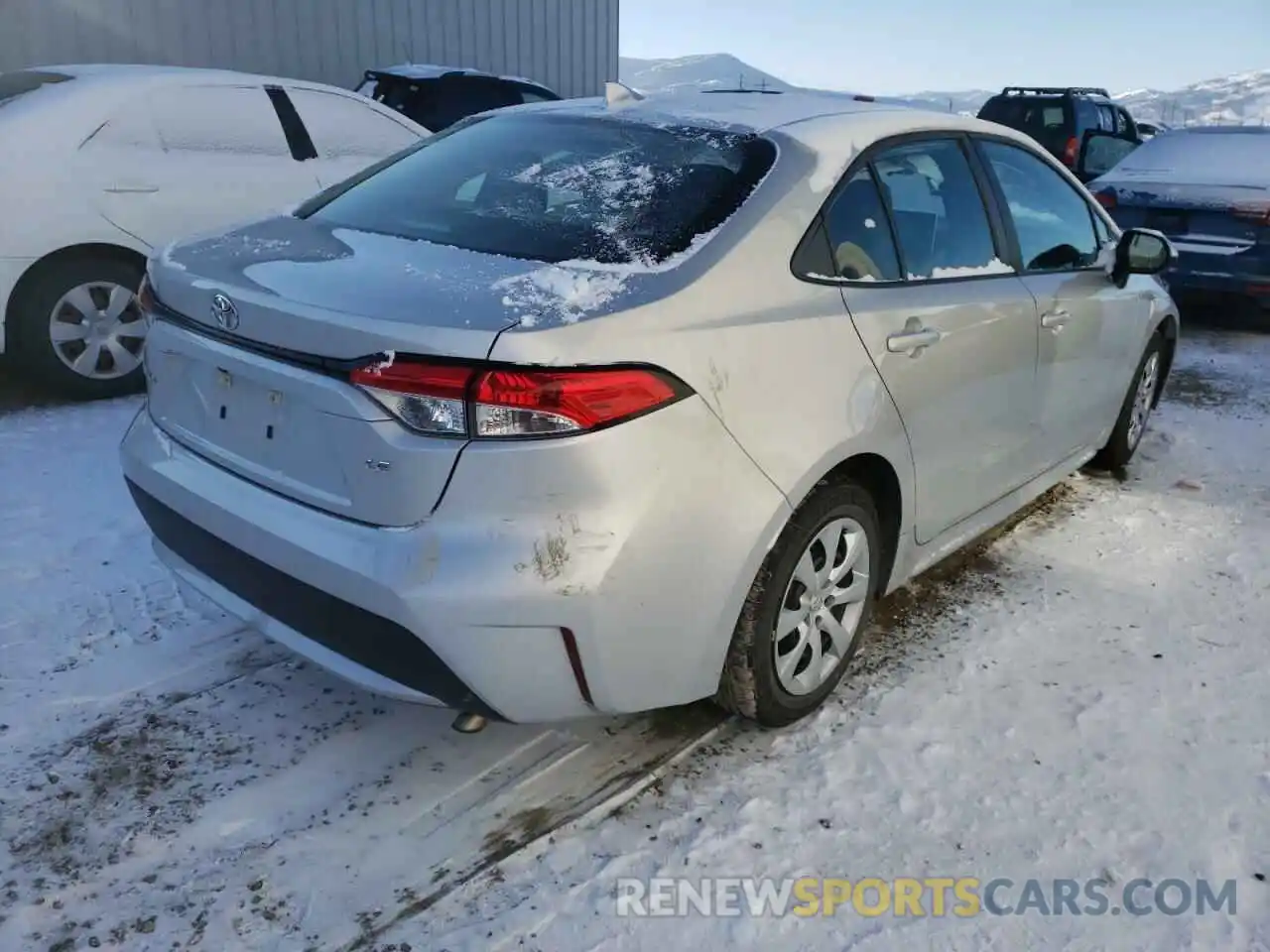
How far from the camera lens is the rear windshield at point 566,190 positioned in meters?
2.45

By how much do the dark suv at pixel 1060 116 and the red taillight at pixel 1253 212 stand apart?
5097 mm

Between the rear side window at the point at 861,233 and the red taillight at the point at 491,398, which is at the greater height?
the rear side window at the point at 861,233

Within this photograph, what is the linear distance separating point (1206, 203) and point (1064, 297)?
4691 millimetres

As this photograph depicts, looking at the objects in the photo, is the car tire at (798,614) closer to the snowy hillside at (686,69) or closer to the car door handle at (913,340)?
the car door handle at (913,340)

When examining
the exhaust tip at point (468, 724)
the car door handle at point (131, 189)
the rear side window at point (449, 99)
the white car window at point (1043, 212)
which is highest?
the rear side window at point (449, 99)

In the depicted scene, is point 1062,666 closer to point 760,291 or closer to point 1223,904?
point 1223,904

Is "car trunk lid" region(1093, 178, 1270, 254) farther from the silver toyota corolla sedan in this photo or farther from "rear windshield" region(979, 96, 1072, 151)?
"rear windshield" region(979, 96, 1072, 151)

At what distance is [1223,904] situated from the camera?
2209 mm

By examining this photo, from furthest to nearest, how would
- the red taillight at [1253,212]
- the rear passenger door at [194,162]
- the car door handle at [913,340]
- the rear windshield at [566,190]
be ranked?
the red taillight at [1253,212], the rear passenger door at [194,162], the car door handle at [913,340], the rear windshield at [566,190]


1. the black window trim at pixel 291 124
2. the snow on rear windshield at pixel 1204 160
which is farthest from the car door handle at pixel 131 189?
the snow on rear windshield at pixel 1204 160

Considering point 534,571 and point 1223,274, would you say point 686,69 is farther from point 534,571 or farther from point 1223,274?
point 534,571

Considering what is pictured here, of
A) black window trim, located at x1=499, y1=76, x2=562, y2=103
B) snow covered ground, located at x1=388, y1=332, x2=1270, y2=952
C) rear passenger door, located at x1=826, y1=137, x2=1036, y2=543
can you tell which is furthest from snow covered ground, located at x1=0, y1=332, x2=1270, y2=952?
black window trim, located at x1=499, y1=76, x2=562, y2=103

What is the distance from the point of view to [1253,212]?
7.14m

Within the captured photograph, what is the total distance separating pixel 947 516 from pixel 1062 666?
543 mm
